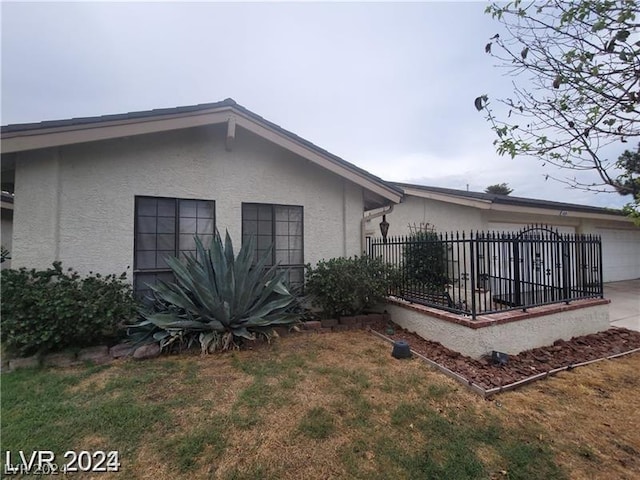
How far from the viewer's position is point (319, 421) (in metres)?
3.01

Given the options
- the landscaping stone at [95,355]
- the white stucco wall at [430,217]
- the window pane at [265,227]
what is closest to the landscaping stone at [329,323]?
the window pane at [265,227]

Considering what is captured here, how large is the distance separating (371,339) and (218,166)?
4.87m

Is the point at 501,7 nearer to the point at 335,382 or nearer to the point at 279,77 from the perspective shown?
the point at 335,382

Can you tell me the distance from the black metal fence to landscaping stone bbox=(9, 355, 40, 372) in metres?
6.44

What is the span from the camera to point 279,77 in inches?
356

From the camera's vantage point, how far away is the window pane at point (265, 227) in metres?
6.68

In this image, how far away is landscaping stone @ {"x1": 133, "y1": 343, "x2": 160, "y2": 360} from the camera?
4586mm

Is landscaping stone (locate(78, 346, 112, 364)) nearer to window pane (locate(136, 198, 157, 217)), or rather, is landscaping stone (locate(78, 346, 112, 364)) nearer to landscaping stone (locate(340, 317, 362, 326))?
window pane (locate(136, 198, 157, 217))

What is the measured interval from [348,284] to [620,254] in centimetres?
1651

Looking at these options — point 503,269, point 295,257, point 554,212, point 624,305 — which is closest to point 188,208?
point 295,257

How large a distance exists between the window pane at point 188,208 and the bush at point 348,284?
2830 mm

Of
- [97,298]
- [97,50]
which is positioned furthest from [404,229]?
[97,50]

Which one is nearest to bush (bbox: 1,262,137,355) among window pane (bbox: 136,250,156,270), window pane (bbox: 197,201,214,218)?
window pane (bbox: 136,250,156,270)

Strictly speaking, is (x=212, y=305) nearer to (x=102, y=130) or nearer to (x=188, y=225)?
(x=188, y=225)
